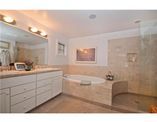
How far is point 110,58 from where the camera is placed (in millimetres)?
3605

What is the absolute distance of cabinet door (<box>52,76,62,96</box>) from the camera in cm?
276

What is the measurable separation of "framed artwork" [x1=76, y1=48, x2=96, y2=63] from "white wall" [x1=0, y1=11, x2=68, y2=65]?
1.69 feet

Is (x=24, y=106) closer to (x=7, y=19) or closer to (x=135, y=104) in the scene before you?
(x=7, y=19)

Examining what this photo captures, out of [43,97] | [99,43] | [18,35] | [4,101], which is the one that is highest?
[99,43]

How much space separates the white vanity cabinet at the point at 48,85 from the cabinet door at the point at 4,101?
0.64 metres

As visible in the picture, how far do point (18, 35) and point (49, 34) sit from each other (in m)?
1.02

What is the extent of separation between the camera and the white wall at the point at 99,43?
3.39 metres

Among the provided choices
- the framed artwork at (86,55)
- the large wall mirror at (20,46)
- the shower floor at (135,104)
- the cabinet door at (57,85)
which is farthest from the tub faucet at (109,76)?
the large wall mirror at (20,46)

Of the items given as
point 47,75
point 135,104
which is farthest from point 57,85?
point 135,104

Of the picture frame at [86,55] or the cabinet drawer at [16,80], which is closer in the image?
the cabinet drawer at [16,80]

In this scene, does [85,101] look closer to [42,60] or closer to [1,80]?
[42,60]

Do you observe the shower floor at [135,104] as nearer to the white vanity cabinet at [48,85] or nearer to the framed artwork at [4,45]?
the white vanity cabinet at [48,85]

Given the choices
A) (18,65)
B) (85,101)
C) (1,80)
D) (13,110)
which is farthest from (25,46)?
(85,101)

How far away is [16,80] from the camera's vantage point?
1.66 metres
